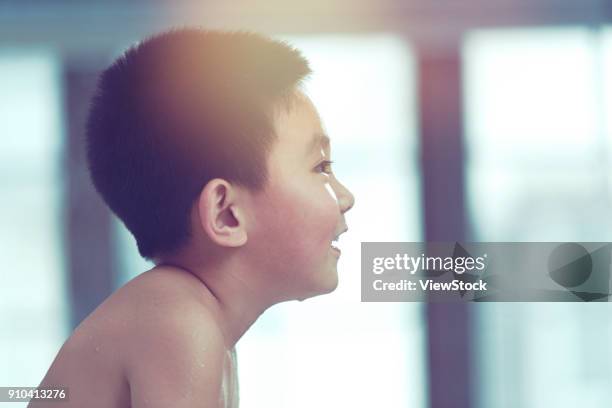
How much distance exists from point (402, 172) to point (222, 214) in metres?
1.37

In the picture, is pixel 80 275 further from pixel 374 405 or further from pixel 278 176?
pixel 278 176

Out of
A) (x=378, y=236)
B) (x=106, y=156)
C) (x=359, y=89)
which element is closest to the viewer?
(x=106, y=156)

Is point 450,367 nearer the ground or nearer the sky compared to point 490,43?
nearer the ground

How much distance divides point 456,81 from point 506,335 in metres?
0.65

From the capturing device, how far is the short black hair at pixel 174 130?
22.1 inches

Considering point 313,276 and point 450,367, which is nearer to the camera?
point 313,276

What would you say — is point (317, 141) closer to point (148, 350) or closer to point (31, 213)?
point (148, 350)

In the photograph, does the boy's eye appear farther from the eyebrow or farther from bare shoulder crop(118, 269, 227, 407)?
bare shoulder crop(118, 269, 227, 407)

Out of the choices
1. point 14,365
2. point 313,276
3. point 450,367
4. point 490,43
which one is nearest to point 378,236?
point 450,367

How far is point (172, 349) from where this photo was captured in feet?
1.59

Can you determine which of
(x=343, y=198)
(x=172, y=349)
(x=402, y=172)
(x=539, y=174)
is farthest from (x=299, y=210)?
(x=539, y=174)

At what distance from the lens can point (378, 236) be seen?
1753mm

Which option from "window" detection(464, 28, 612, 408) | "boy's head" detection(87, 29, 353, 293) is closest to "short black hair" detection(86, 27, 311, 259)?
"boy's head" detection(87, 29, 353, 293)

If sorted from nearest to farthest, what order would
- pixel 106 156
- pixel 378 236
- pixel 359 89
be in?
1. pixel 106 156
2. pixel 378 236
3. pixel 359 89
